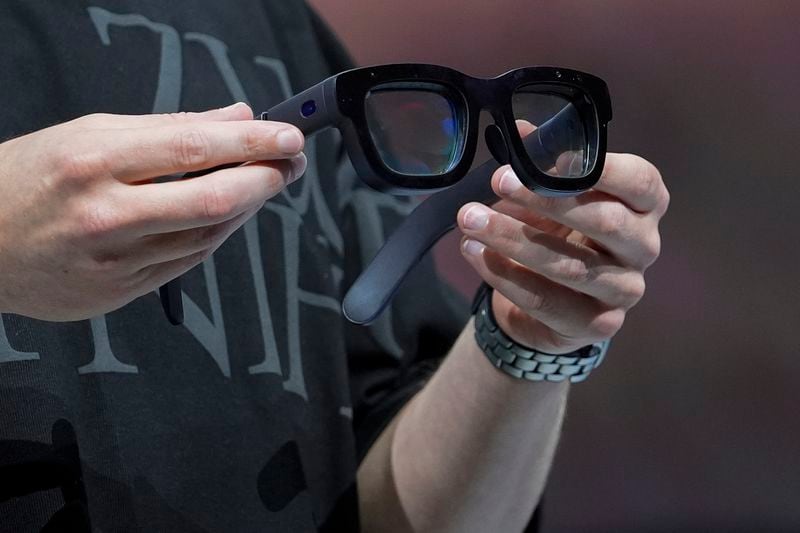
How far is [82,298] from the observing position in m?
0.37

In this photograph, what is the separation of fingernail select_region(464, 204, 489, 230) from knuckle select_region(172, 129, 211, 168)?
17 cm

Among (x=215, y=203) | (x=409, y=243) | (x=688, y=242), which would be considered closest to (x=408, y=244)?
(x=409, y=243)

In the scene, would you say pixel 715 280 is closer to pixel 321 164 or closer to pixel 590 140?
pixel 321 164

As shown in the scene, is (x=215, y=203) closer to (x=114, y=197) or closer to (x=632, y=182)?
(x=114, y=197)

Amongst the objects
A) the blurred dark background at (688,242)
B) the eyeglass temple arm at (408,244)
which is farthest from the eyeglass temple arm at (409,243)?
the blurred dark background at (688,242)

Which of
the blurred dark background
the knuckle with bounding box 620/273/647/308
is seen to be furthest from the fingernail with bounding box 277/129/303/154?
the blurred dark background

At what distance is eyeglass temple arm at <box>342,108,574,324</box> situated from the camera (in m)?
0.51

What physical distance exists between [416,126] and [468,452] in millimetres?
301

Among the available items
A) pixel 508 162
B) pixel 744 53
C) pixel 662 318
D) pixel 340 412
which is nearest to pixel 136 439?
pixel 340 412

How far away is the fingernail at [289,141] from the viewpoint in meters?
0.36

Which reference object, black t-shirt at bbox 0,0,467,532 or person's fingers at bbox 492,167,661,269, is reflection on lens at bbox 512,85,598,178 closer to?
person's fingers at bbox 492,167,661,269

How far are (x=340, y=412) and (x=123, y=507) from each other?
0.19 meters

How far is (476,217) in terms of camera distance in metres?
0.47

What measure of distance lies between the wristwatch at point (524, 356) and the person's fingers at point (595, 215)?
0.39ft
